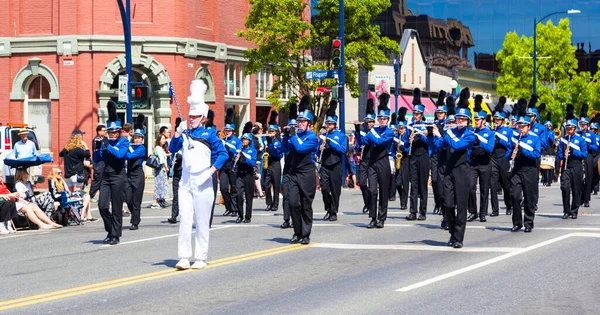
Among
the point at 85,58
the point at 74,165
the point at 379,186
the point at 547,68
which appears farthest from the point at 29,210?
the point at 547,68

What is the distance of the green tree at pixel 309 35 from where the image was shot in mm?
37031

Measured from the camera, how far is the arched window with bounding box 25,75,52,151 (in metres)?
38.8

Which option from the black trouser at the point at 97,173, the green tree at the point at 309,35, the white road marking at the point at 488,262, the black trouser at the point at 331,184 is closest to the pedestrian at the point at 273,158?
the black trouser at the point at 331,184

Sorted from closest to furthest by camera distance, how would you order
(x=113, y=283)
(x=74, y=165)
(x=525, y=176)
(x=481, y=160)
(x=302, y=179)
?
(x=113, y=283), (x=302, y=179), (x=525, y=176), (x=481, y=160), (x=74, y=165)

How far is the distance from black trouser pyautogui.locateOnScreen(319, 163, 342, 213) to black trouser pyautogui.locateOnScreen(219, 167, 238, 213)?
6.43ft

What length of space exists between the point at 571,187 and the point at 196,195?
395 inches

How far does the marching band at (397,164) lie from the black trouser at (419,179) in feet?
0.08

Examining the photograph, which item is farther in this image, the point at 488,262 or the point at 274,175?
the point at 274,175

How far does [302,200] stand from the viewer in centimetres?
1563

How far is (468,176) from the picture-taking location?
15.3m

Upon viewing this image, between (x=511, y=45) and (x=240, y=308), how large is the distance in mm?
58462

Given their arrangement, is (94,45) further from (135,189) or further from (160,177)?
(135,189)

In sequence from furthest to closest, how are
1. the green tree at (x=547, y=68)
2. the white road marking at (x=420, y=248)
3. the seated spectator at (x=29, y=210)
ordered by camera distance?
the green tree at (x=547, y=68), the seated spectator at (x=29, y=210), the white road marking at (x=420, y=248)

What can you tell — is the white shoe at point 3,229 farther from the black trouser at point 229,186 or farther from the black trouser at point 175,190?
the black trouser at point 229,186
